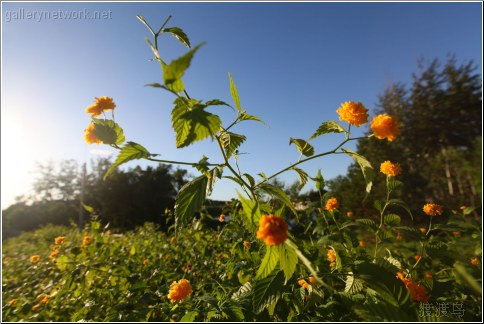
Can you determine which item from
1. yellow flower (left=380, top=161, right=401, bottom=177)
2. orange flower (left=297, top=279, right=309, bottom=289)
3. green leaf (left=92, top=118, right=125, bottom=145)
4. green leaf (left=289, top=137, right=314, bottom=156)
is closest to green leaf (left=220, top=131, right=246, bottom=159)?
green leaf (left=289, top=137, right=314, bottom=156)

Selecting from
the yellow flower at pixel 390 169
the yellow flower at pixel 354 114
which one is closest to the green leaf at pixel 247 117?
the yellow flower at pixel 354 114

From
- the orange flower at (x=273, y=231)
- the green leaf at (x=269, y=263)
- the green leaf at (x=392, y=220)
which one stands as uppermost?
the green leaf at (x=392, y=220)

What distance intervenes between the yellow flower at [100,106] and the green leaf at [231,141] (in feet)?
1.36

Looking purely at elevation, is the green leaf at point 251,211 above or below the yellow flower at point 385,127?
below

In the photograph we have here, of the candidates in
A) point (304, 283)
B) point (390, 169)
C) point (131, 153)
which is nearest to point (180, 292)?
point (304, 283)

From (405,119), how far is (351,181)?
18.8 ft

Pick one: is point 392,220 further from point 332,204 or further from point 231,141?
point 231,141

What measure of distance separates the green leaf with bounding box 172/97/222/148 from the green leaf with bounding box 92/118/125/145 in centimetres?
20

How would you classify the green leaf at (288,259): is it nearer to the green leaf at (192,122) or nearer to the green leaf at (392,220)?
the green leaf at (192,122)

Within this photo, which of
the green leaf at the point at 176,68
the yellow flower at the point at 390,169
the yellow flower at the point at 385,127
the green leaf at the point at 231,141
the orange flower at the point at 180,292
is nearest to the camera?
the green leaf at the point at 176,68

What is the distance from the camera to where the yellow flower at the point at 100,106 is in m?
0.82

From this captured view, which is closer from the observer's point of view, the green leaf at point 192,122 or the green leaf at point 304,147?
the green leaf at point 192,122

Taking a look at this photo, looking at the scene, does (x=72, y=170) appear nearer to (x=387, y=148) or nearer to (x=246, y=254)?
(x=387, y=148)

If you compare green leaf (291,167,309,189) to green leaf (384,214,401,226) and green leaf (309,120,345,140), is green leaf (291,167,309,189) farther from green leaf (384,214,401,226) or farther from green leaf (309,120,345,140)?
green leaf (384,214,401,226)
